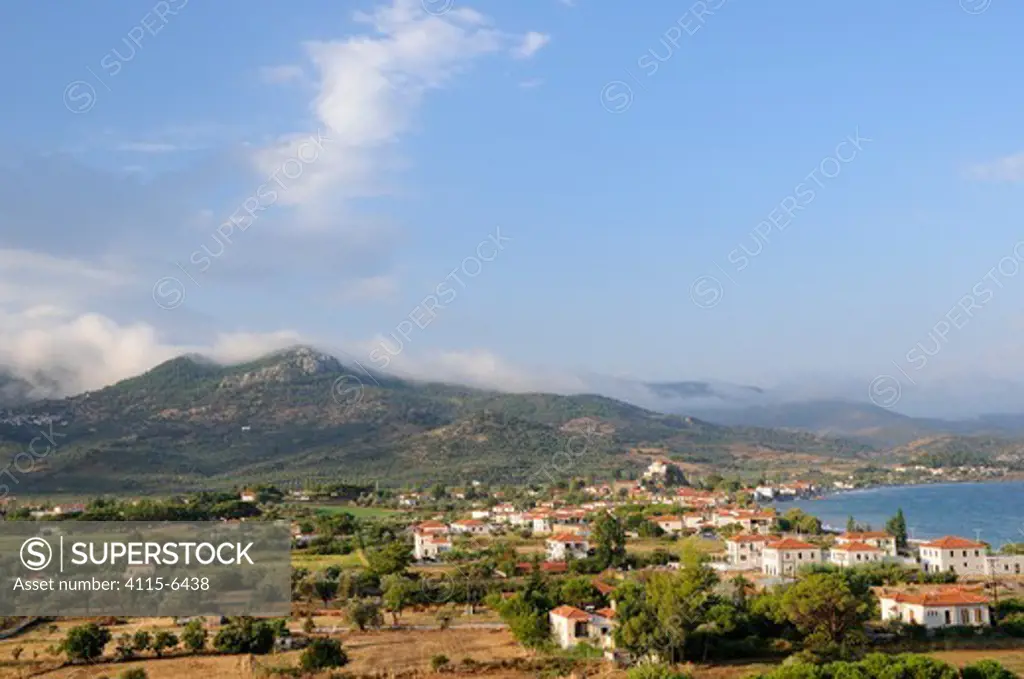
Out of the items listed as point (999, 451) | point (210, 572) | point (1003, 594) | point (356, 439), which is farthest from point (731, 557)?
point (999, 451)

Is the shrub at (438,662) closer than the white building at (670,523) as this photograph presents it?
Yes

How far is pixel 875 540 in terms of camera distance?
144ft

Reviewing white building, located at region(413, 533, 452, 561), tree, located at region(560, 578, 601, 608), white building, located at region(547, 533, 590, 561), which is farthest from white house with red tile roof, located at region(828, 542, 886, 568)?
white building, located at region(413, 533, 452, 561)

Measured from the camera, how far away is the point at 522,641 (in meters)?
25.0

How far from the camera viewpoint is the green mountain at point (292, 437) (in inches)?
3819

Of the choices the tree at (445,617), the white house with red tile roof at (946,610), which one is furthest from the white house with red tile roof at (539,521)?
the white house with red tile roof at (946,610)

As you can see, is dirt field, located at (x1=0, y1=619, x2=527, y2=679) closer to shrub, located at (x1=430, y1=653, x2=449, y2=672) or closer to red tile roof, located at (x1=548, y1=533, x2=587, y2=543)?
shrub, located at (x1=430, y1=653, x2=449, y2=672)

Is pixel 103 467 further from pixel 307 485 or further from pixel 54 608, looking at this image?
pixel 54 608

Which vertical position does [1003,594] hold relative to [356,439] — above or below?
below

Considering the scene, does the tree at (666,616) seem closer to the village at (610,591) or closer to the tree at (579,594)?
the village at (610,591)

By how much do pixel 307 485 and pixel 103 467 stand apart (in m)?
22.3

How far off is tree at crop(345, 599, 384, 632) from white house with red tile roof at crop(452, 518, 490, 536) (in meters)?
26.6

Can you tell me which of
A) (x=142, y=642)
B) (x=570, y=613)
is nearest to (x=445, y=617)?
(x=570, y=613)

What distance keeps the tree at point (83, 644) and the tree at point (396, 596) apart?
8.36 m
